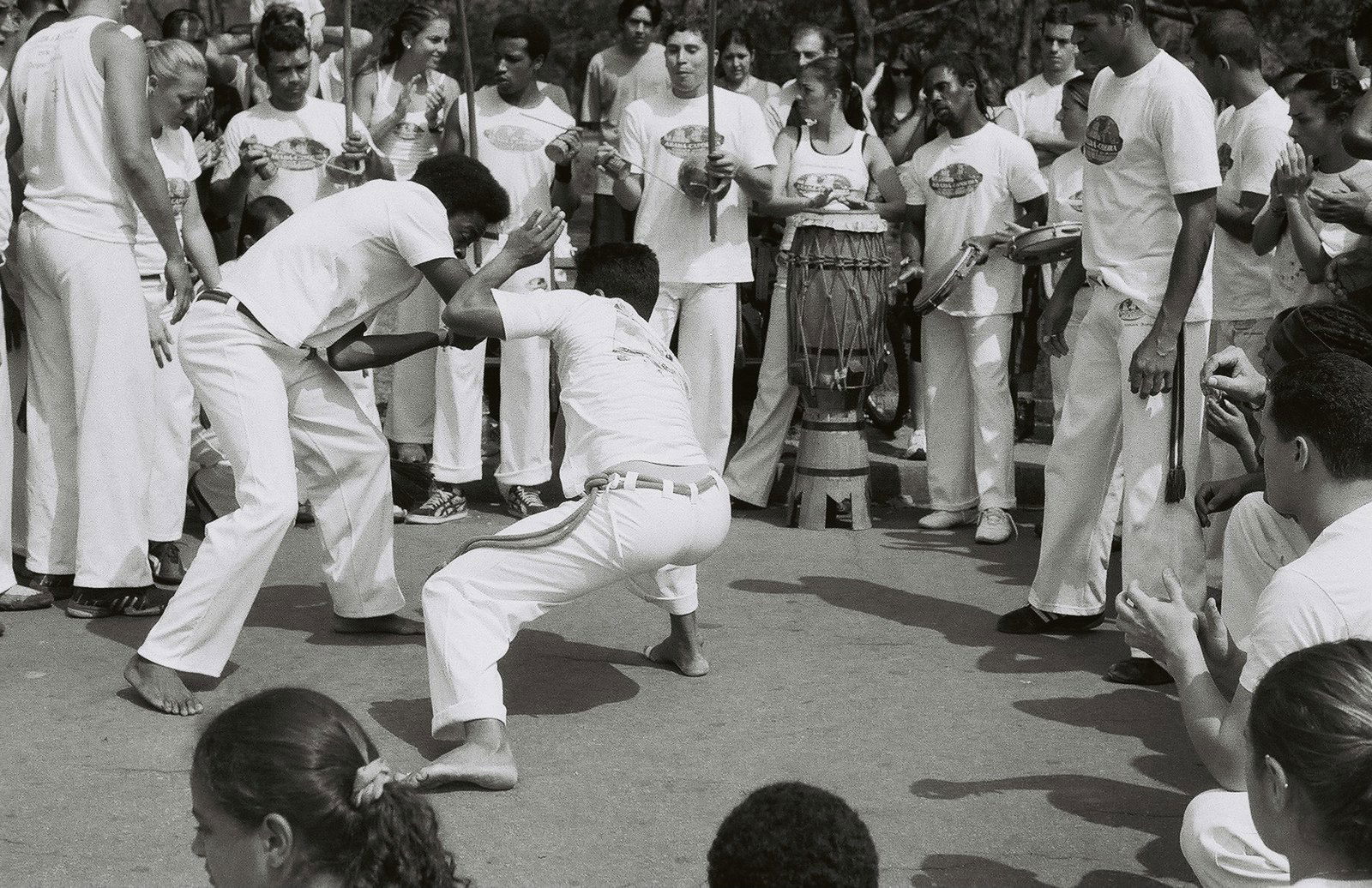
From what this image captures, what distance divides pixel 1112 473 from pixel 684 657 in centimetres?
169

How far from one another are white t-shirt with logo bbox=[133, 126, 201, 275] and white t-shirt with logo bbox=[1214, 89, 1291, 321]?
407 cm

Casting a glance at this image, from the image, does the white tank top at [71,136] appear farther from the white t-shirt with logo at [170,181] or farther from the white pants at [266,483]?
the white pants at [266,483]

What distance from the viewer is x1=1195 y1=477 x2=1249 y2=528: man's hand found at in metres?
4.81

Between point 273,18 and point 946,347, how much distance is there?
3.40 meters

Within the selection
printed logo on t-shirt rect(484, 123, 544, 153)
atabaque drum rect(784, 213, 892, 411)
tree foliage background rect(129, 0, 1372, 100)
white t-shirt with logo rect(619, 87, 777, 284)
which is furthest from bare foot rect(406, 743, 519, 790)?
tree foliage background rect(129, 0, 1372, 100)

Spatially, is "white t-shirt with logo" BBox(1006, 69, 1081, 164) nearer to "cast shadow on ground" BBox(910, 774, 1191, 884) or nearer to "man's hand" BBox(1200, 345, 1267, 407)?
"man's hand" BBox(1200, 345, 1267, 407)

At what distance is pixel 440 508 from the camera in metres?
7.63

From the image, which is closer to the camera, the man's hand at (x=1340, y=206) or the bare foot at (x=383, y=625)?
the man's hand at (x=1340, y=206)

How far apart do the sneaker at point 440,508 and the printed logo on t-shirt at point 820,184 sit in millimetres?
2115

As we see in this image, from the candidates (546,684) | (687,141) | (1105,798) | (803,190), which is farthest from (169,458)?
(1105,798)

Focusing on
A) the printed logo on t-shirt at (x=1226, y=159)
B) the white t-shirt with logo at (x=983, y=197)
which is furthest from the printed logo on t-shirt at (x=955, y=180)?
the printed logo on t-shirt at (x=1226, y=159)

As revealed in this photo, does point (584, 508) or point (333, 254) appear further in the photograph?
point (333, 254)

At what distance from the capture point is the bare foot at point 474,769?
428 cm

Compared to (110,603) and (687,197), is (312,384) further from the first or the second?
(687,197)
